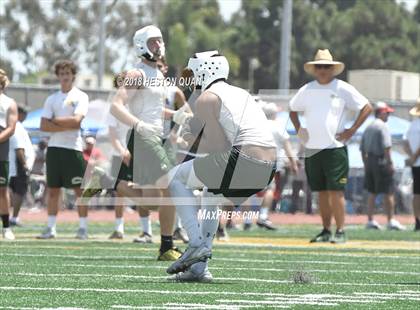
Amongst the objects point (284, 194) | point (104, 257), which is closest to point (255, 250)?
point (104, 257)

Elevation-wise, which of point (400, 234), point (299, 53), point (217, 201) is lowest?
point (299, 53)

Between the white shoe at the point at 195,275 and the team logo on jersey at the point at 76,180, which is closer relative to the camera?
the white shoe at the point at 195,275

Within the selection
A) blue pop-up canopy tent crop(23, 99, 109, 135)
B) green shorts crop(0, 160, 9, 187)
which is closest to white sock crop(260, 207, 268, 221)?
green shorts crop(0, 160, 9, 187)

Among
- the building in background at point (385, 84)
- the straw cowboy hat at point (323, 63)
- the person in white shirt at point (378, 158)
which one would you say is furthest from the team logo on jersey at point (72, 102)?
the building in background at point (385, 84)

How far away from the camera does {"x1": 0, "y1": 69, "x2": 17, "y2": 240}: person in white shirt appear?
14914mm

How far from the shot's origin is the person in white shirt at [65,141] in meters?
15.7

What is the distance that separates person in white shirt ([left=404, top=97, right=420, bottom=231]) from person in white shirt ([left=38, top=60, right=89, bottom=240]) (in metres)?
5.99

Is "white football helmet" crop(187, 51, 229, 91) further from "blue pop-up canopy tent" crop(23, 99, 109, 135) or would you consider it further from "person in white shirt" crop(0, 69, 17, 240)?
"blue pop-up canopy tent" crop(23, 99, 109, 135)

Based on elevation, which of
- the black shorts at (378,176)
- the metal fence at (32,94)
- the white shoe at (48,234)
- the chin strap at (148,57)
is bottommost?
the metal fence at (32,94)

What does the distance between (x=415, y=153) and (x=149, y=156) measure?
8.52 meters

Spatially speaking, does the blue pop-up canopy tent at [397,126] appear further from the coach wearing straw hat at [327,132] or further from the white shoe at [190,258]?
the white shoe at [190,258]

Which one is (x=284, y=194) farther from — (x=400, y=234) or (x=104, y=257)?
(x=104, y=257)

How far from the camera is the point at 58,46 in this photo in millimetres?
87125

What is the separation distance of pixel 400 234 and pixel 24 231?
17.1 feet
